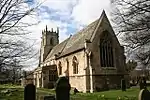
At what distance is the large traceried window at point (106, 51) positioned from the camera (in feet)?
102

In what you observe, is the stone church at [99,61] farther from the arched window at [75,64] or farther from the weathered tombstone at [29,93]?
the weathered tombstone at [29,93]

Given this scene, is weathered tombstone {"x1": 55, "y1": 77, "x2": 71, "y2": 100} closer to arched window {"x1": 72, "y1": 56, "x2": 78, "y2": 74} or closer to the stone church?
the stone church

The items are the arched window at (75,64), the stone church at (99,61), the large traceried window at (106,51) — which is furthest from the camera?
the arched window at (75,64)

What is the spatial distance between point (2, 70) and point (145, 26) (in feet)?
23.9

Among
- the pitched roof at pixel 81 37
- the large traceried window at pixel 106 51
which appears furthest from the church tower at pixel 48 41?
the large traceried window at pixel 106 51

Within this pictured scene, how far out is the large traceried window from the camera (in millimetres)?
31103

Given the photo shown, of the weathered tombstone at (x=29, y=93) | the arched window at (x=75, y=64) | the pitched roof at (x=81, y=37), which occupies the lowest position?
the weathered tombstone at (x=29, y=93)


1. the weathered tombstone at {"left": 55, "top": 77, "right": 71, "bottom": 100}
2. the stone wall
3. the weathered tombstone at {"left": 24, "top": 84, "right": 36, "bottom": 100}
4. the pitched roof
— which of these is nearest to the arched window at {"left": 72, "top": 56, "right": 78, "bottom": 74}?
the stone wall

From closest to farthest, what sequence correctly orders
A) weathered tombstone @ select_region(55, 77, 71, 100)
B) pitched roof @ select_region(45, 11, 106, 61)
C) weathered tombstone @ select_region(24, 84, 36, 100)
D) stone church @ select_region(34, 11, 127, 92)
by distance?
weathered tombstone @ select_region(55, 77, 71, 100) < weathered tombstone @ select_region(24, 84, 36, 100) < stone church @ select_region(34, 11, 127, 92) < pitched roof @ select_region(45, 11, 106, 61)

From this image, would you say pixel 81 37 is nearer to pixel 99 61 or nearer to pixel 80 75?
pixel 80 75

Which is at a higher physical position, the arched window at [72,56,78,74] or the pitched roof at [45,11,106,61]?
the pitched roof at [45,11,106,61]

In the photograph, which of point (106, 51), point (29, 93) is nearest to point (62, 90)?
point (29, 93)

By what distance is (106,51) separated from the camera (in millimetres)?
31438

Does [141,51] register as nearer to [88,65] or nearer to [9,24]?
[9,24]
